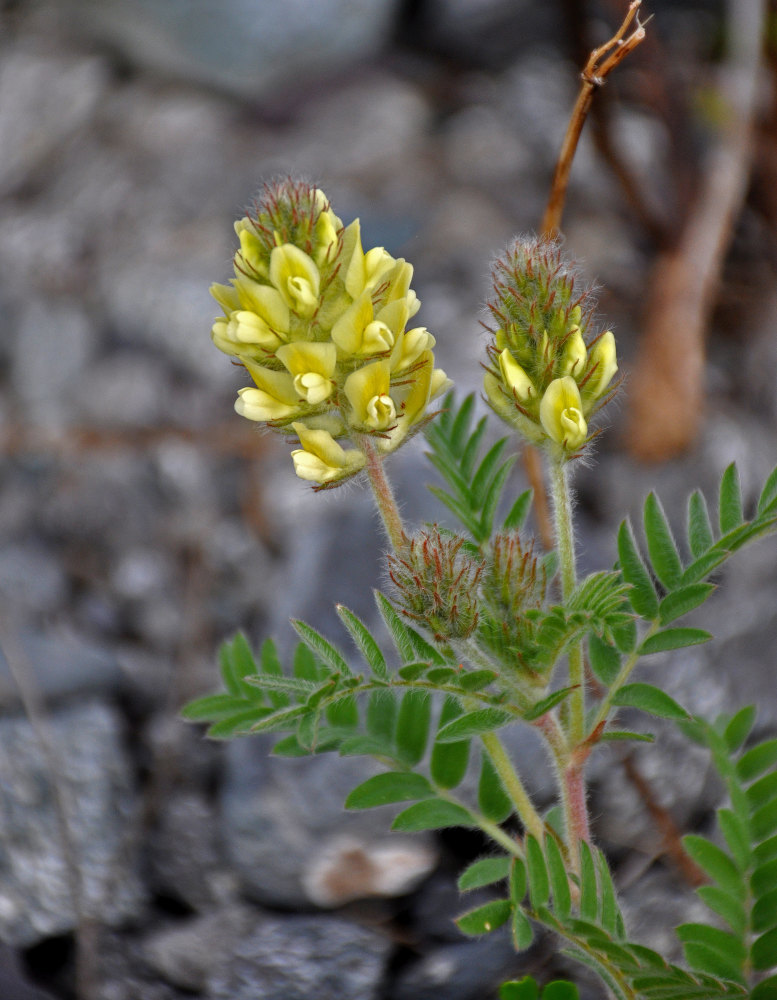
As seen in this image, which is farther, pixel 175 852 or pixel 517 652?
pixel 175 852

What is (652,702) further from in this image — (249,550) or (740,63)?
(740,63)

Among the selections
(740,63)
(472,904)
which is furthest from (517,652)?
(740,63)

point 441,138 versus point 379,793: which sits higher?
point 441,138

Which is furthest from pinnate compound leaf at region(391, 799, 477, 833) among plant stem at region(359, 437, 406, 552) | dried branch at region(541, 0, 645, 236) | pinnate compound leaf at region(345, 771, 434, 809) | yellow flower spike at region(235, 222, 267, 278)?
dried branch at region(541, 0, 645, 236)

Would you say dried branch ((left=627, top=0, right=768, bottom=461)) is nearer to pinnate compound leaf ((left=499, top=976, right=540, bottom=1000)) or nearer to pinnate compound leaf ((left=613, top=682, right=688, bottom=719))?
pinnate compound leaf ((left=613, top=682, right=688, bottom=719))

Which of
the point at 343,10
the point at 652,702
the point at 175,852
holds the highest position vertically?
the point at 343,10

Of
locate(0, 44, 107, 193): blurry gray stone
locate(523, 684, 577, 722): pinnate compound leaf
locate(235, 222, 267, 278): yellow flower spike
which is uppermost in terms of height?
locate(0, 44, 107, 193): blurry gray stone

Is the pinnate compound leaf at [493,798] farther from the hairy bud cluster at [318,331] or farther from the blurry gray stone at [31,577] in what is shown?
the blurry gray stone at [31,577]
